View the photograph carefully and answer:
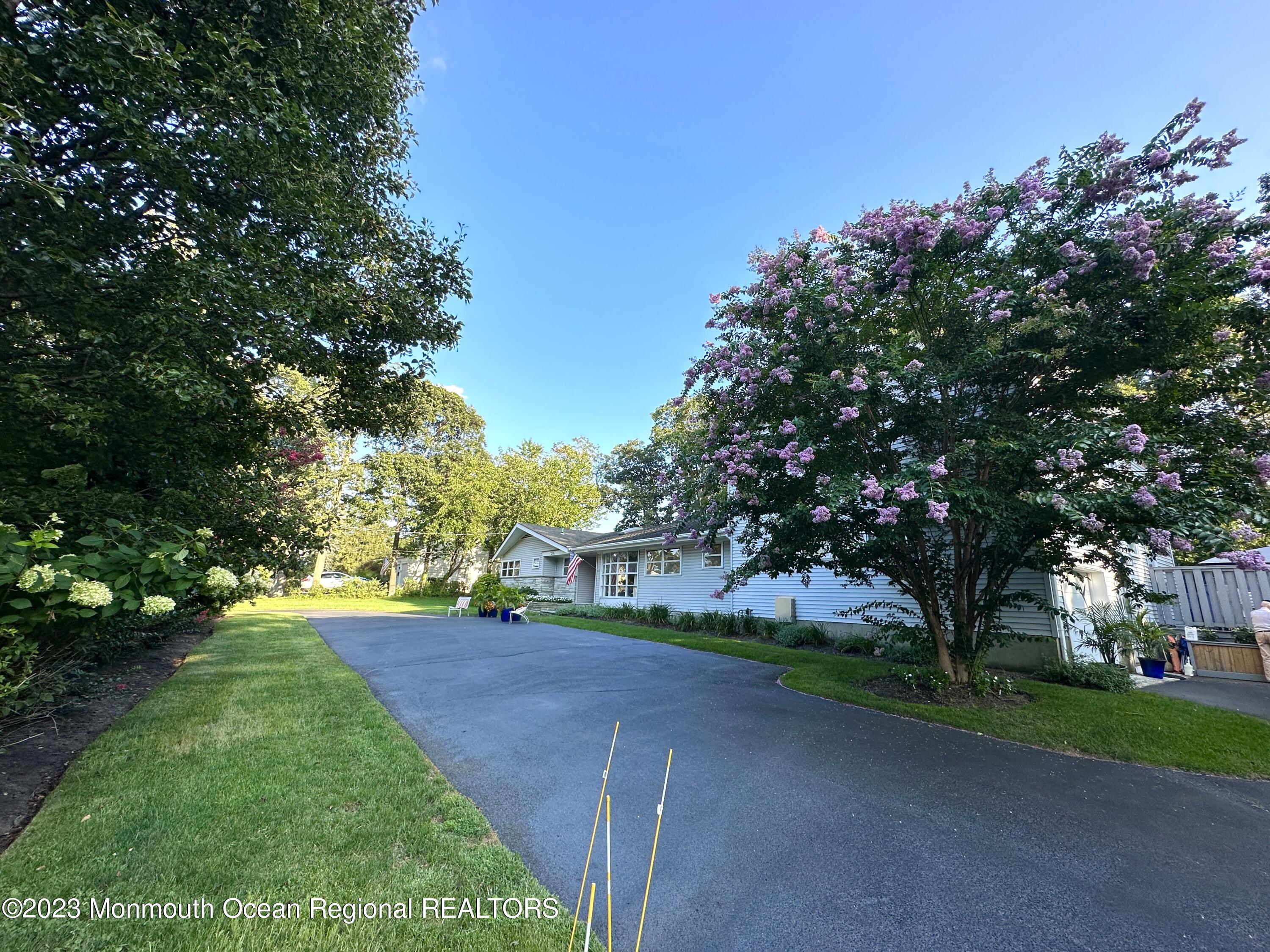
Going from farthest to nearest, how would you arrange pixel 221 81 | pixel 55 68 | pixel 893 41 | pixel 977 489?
pixel 893 41
pixel 977 489
pixel 221 81
pixel 55 68

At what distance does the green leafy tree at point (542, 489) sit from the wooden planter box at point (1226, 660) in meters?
28.7

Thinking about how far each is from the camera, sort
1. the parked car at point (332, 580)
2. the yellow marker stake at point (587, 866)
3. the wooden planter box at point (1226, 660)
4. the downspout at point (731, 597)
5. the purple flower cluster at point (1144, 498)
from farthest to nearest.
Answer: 1. the parked car at point (332, 580)
2. the downspout at point (731, 597)
3. the wooden planter box at point (1226, 660)
4. the purple flower cluster at point (1144, 498)
5. the yellow marker stake at point (587, 866)

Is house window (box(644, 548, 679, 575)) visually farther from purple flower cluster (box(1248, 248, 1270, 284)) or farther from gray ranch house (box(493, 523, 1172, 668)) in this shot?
purple flower cluster (box(1248, 248, 1270, 284))

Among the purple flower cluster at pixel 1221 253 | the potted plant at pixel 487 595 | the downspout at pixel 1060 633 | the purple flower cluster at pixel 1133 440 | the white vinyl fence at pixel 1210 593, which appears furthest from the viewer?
the potted plant at pixel 487 595

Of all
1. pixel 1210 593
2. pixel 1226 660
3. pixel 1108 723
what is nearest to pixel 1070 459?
pixel 1108 723

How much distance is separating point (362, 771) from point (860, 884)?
3610mm

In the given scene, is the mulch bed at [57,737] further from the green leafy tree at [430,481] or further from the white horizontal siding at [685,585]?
the green leafy tree at [430,481]

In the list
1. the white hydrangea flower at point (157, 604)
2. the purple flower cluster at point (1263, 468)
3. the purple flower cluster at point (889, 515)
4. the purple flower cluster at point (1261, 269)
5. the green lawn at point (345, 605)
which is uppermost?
the purple flower cluster at point (1261, 269)

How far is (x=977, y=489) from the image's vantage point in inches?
210

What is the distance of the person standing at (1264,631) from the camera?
28.8ft

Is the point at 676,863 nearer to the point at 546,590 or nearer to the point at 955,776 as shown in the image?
the point at 955,776

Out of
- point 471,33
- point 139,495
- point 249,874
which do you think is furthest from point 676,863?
point 471,33

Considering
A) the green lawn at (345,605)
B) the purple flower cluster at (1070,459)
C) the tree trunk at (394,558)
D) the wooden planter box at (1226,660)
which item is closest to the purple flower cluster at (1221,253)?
the purple flower cluster at (1070,459)

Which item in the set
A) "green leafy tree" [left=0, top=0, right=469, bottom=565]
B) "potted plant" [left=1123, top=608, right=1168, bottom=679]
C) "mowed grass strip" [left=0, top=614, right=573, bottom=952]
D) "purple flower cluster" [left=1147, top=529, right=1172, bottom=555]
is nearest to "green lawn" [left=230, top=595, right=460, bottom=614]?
"mowed grass strip" [left=0, top=614, right=573, bottom=952]
